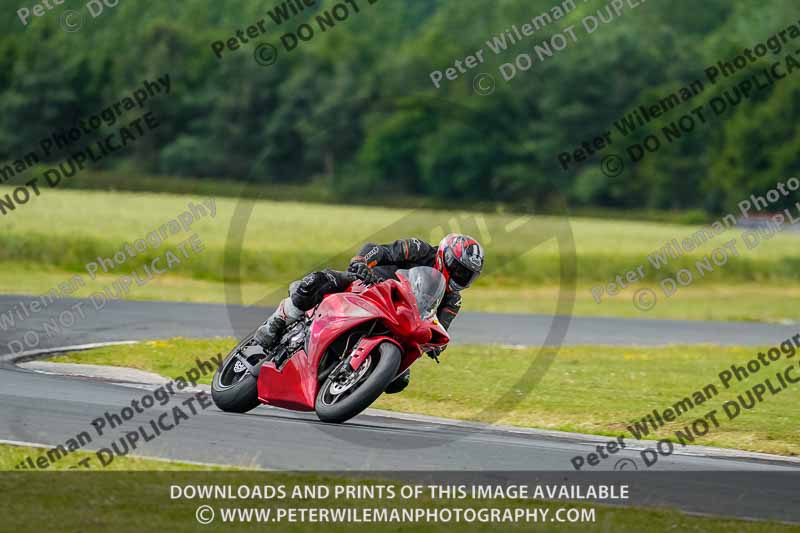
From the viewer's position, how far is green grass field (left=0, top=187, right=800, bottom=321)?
30266mm

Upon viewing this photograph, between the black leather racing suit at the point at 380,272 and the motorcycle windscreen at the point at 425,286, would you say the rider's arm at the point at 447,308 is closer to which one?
the black leather racing suit at the point at 380,272

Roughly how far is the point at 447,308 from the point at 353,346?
1027mm

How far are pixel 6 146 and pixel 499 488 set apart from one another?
72.7 meters

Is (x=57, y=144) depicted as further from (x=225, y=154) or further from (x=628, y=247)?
(x=628, y=247)

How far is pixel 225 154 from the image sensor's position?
7519 centimetres

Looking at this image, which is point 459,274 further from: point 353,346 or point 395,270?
point 353,346

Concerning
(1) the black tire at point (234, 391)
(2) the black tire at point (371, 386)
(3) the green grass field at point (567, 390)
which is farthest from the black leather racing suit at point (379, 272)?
(3) the green grass field at point (567, 390)

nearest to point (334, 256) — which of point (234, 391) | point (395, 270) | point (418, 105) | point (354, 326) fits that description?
point (234, 391)

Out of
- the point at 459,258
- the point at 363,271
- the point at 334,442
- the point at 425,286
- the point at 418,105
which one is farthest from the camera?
the point at 418,105

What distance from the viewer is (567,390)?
14953 millimetres

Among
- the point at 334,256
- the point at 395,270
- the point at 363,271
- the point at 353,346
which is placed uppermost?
the point at 363,271

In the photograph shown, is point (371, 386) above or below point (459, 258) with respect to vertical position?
below

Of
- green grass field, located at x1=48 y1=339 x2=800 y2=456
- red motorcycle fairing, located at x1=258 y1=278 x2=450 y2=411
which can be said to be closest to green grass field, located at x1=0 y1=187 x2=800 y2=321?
green grass field, located at x1=48 y1=339 x2=800 y2=456

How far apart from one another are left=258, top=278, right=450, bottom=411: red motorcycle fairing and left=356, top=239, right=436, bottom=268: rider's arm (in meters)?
0.22
